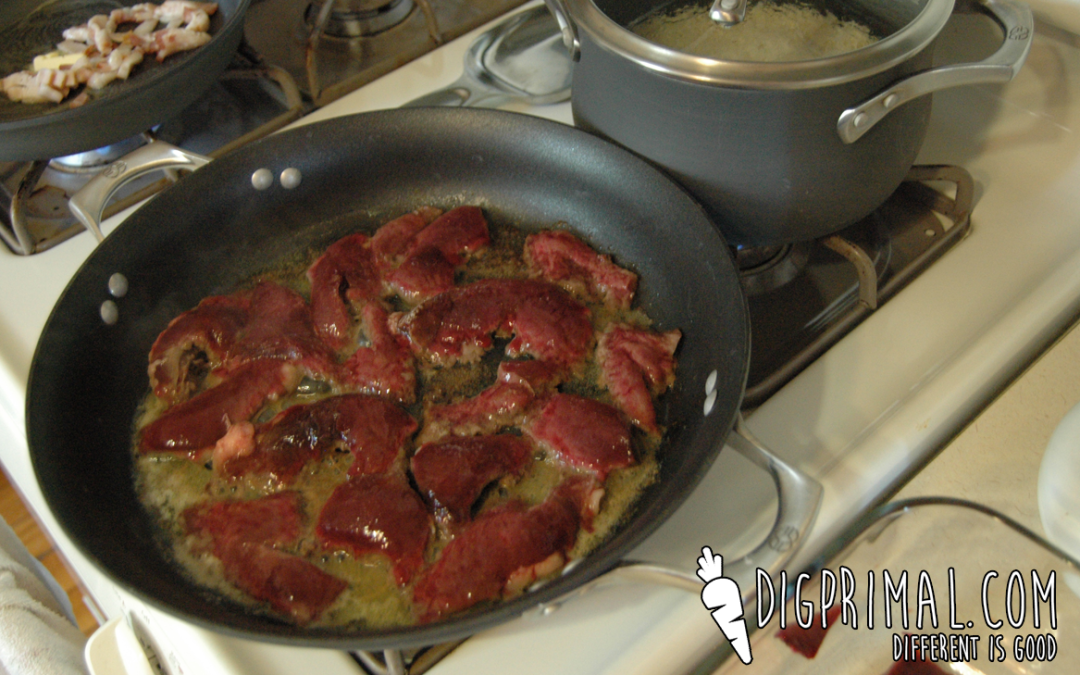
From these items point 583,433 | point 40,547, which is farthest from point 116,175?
point 40,547

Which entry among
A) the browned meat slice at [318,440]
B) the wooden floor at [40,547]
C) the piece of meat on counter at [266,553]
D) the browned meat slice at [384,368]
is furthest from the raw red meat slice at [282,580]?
the wooden floor at [40,547]

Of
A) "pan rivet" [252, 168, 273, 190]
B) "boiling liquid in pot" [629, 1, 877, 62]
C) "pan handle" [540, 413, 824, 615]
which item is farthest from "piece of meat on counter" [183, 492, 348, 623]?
"boiling liquid in pot" [629, 1, 877, 62]

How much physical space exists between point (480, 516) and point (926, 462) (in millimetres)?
499

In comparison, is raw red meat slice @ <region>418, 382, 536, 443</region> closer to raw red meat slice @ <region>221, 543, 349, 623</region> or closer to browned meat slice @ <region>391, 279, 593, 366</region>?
browned meat slice @ <region>391, 279, 593, 366</region>

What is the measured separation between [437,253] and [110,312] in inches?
16.4

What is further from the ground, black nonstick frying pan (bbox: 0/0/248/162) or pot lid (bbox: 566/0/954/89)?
pot lid (bbox: 566/0/954/89)

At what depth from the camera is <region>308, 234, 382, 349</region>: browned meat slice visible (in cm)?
101

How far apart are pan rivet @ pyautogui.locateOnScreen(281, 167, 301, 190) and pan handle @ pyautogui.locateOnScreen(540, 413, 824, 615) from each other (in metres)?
0.73

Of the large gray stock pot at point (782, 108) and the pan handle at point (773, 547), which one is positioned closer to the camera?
the pan handle at point (773, 547)

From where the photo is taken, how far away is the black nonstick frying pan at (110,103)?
1037 millimetres

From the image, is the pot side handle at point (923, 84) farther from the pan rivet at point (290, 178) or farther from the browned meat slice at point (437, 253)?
the pan rivet at point (290, 178)

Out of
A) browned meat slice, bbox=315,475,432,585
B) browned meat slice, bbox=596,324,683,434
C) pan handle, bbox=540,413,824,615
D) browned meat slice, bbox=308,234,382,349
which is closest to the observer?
pan handle, bbox=540,413,824,615

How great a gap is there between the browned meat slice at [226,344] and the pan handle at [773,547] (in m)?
0.48

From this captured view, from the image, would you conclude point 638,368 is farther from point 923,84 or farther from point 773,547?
point 923,84
